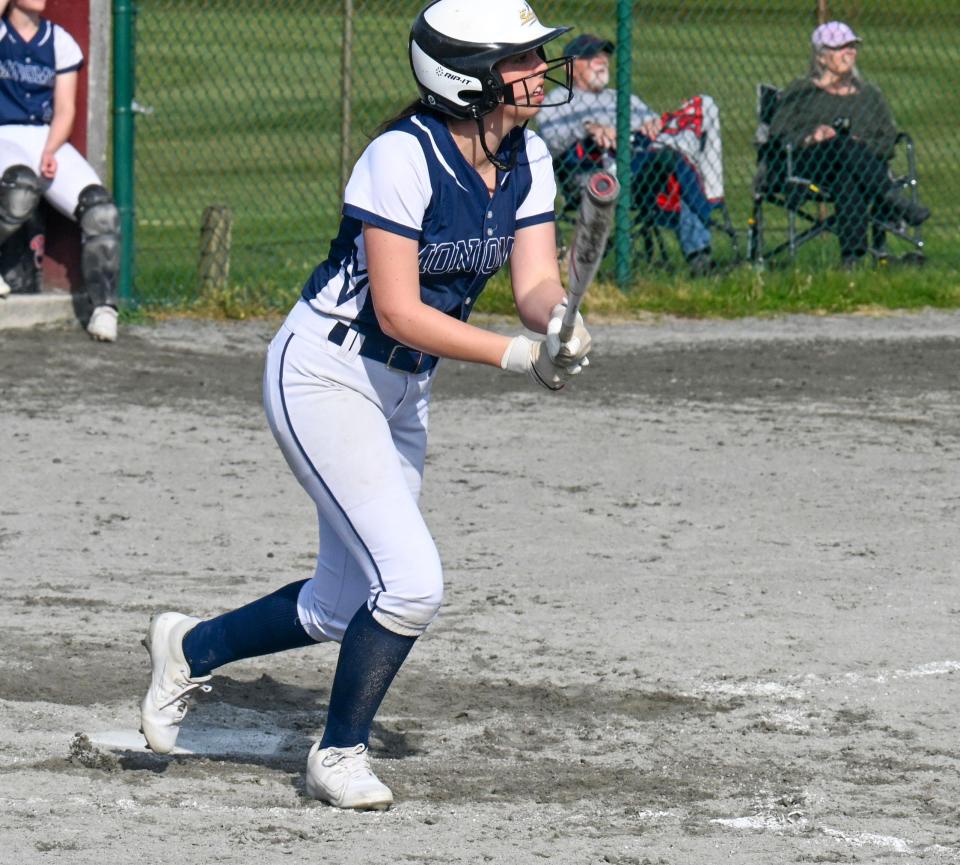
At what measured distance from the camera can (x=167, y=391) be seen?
9734 mm

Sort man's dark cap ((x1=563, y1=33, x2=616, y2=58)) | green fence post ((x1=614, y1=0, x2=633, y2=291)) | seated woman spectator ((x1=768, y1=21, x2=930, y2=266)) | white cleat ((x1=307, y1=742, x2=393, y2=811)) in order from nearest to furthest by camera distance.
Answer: white cleat ((x1=307, y1=742, x2=393, y2=811)) < green fence post ((x1=614, y1=0, x2=633, y2=291)) < man's dark cap ((x1=563, y1=33, x2=616, y2=58)) < seated woman spectator ((x1=768, y1=21, x2=930, y2=266))

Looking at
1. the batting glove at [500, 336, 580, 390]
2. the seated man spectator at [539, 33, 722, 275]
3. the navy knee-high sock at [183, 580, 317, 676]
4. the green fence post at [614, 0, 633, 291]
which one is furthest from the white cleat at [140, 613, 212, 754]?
the seated man spectator at [539, 33, 722, 275]

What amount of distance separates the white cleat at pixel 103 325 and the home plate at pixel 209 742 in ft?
18.8

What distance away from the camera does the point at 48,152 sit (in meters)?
10.6

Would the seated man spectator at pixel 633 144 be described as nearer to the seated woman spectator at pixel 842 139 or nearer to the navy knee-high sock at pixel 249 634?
the seated woman spectator at pixel 842 139

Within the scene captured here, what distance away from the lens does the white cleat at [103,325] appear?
10625 mm

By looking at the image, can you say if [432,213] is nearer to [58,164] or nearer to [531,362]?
[531,362]

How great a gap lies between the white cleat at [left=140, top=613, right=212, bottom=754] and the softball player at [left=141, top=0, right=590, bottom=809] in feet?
1.38

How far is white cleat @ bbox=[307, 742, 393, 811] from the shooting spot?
446cm

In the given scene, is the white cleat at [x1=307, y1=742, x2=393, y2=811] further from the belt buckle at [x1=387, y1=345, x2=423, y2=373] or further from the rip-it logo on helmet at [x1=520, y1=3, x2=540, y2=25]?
the rip-it logo on helmet at [x1=520, y1=3, x2=540, y2=25]

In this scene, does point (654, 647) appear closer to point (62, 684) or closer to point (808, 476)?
point (62, 684)

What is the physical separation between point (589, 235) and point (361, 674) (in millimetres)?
1178

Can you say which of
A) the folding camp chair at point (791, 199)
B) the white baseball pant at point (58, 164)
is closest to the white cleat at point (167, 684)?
the white baseball pant at point (58, 164)

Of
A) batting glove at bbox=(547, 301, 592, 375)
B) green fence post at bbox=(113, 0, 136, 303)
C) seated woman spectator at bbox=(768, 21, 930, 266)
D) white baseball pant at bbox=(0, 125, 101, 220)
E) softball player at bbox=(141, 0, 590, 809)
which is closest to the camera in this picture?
batting glove at bbox=(547, 301, 592, 375)
